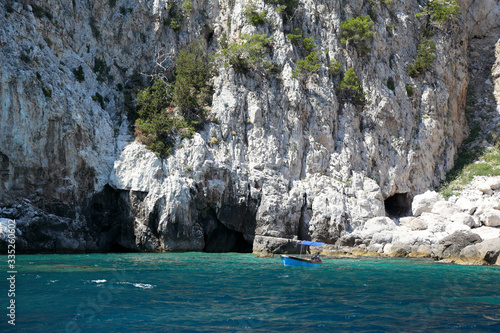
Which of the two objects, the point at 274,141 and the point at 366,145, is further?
the point at 366,145

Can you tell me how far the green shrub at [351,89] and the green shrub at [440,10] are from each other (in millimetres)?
14077

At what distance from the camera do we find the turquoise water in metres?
10.5

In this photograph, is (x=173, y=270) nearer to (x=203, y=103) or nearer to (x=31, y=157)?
(x=31, y=157)

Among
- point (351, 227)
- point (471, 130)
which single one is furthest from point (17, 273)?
point (471, 130)

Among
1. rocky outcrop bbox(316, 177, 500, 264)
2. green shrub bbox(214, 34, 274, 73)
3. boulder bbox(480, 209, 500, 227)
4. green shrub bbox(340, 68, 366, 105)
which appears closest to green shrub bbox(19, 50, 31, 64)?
Answer: green shrub bbox(214, 34, 274, 73)

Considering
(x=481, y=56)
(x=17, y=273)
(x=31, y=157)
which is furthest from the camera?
(x=481, y=56)

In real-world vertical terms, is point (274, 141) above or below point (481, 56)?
below

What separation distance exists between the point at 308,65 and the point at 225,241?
18721 mm

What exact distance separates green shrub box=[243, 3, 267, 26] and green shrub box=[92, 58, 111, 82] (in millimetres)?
14635

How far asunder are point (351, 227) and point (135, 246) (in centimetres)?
1819

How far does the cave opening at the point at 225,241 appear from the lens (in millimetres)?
35375

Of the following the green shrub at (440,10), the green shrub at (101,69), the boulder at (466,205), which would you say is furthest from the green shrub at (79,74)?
the green shrub at (440,10)

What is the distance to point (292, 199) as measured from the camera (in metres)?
35.3

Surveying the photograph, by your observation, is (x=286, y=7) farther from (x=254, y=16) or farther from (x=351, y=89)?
(x=351, y=89)
